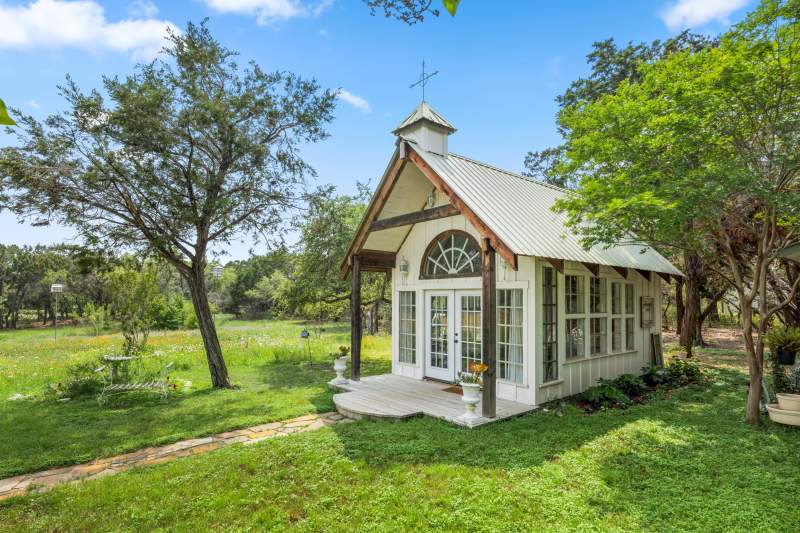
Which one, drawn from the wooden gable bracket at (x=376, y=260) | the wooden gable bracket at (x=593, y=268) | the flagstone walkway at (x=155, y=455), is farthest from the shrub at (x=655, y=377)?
the flagstone walkway at (x=155, y=455)

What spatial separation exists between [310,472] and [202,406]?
392 centimetres

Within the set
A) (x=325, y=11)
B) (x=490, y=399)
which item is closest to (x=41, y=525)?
(x=490, y=399)

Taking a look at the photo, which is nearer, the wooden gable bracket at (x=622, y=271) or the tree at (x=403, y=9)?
the tree at (x=403, y=9)

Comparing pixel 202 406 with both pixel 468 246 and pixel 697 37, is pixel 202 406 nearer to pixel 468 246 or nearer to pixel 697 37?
pixel 468 246

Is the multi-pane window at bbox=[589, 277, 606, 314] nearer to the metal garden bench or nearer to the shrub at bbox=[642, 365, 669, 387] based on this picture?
Result: the shrub at bbox=[642, 365, 669, 387]

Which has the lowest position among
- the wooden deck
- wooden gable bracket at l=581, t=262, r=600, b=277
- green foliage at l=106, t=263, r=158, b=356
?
the wooden deck

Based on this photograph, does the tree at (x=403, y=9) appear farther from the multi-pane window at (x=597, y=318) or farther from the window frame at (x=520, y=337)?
the multi-pane window at (x=597, y=318)

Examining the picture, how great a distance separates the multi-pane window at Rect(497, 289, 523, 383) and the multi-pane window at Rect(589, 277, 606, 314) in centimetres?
195

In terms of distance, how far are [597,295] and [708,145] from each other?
3595 mm

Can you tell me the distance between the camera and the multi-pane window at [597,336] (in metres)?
8.47

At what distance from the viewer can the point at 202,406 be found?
7.59 m

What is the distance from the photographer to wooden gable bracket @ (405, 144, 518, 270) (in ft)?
20.3

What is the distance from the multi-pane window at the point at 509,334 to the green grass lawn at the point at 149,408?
10.4ft

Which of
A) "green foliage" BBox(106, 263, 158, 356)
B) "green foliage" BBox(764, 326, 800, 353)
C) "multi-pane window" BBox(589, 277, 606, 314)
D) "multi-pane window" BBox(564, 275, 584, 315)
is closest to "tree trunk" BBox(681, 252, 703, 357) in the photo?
"green foliage" BBox(764, 326, 800, 353)
